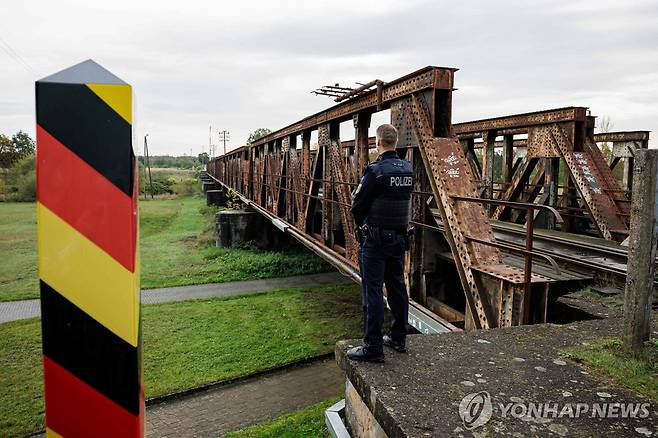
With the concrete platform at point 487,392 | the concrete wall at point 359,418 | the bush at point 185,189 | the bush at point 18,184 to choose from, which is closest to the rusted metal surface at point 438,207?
the concrete platform at point 487,392

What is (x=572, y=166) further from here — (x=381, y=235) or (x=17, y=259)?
(x=17, y=259)

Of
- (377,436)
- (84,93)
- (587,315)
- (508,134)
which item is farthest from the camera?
(508,134)

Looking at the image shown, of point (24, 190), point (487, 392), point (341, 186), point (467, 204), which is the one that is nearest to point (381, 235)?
point (487, 392)

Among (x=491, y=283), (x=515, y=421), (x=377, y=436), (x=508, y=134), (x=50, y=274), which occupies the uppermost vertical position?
(x=508, y=134)

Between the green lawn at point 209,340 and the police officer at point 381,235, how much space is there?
196 inches

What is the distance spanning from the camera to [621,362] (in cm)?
284

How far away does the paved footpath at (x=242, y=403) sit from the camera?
5.93 metres

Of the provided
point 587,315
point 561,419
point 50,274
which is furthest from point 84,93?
point 587,315

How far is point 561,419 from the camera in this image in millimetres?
2221

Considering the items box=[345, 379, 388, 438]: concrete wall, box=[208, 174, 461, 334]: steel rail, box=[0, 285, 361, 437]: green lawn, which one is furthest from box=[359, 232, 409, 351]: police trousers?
box=[0, 285, 361, 437]: green lawn

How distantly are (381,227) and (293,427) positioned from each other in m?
3.61

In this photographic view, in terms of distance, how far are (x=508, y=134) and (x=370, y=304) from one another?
9874 mm

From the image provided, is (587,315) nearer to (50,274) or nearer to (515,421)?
(515,421)

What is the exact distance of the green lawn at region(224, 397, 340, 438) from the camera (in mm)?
5344
